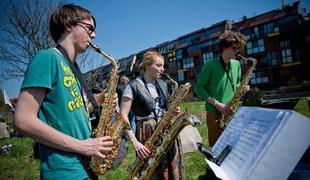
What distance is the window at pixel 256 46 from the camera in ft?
147

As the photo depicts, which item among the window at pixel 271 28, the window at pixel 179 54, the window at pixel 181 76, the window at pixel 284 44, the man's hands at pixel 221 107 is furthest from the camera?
the window at pixel 181 76

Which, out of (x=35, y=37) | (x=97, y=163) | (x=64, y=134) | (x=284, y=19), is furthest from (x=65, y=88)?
(x=284, y=19)

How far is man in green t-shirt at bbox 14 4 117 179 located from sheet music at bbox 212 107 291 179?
91 centimetres

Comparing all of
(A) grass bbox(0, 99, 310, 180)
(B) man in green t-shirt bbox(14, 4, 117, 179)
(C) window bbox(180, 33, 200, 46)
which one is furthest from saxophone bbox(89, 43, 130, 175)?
(C) window bbox(180, 33, 200, 46)

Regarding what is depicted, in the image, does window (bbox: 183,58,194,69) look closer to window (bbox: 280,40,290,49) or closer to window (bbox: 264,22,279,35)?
window (bbox: 264,22,279,35)

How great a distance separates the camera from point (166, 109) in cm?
354

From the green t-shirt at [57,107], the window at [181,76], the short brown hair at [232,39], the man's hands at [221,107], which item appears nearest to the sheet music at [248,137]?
the green t-shirt at [57,107]

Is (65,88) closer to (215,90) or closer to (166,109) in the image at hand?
(166,109)

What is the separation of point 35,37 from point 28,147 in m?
5.02

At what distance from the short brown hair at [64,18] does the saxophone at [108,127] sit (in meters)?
0.45

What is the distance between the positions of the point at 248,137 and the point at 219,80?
2.64 metres

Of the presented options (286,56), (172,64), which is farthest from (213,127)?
(172,64)

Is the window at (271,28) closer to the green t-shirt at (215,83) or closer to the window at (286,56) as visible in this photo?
the window at (286,56)

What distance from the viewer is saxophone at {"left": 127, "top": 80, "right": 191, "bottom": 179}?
10.9 ft
